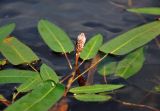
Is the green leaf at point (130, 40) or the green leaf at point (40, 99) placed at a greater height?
the green leaf at point (130, 40)

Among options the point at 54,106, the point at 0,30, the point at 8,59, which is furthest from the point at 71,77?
the point at 0,30

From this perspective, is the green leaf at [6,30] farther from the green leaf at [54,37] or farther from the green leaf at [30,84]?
the green leaf at [30,84]

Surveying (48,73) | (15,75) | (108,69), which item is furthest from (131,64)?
(15,75)

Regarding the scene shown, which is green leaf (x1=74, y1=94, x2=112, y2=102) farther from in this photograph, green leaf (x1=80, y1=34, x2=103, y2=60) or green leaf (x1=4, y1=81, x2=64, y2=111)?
green leaf (x1=80, y1=34, x2=103, y2=60)

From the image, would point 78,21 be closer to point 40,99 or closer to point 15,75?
point 15,75

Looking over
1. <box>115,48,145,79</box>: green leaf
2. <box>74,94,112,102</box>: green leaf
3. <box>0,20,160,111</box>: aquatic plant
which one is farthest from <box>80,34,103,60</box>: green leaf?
<box>74,94,112,102</box>: green leaf

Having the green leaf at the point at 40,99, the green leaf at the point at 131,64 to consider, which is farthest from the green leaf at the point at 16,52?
the green leaf at the point at 131,64
